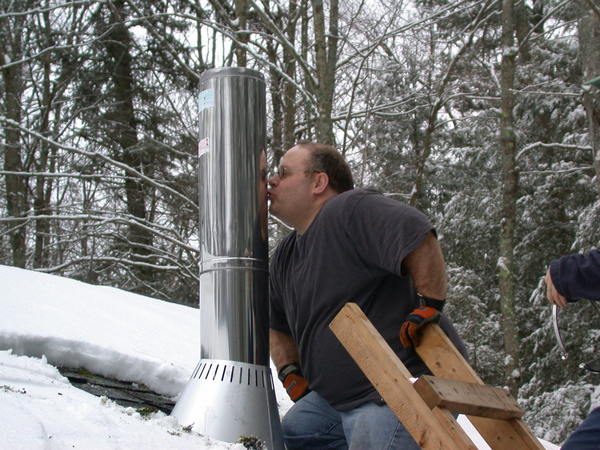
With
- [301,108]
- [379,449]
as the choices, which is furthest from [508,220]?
[379,449]

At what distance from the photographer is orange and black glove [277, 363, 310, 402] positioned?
3.02 meters

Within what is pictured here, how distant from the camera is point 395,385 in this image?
2145mm

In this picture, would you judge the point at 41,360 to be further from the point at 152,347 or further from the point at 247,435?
the point at 247,435

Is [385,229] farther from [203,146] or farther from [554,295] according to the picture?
[203,146]

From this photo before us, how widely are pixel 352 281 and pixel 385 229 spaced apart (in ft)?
0.89

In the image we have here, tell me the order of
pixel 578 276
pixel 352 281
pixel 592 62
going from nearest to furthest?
1. pixel 578 276
2. pixel 352 281
3. pixel 592 62

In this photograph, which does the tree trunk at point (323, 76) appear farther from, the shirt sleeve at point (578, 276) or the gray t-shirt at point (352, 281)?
the shirt sleeve at point (578, 276)

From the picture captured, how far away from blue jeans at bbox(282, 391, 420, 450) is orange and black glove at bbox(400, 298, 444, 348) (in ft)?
0.86

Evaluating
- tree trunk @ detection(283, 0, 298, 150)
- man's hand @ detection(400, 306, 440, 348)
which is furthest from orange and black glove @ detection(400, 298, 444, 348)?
tree trunk @ detection(283, 0, 298, 150)

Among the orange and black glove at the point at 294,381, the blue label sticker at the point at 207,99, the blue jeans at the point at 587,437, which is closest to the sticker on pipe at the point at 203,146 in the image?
the blue label sticker at the point at 207,99

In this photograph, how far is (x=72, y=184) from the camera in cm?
1288

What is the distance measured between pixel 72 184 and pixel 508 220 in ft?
26.1

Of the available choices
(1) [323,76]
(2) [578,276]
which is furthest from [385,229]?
(1) [323,76]

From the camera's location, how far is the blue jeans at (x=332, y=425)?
8.13 feet
